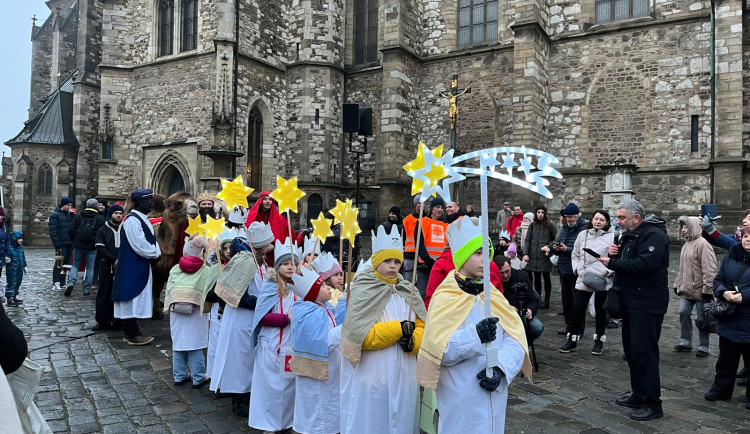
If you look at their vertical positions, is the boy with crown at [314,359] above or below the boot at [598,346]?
above

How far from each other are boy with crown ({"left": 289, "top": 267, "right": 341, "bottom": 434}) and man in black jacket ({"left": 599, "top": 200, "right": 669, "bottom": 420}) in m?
2.65

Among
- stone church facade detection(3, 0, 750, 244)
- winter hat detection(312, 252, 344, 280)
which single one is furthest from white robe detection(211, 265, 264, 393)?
stone church facade detection(3, 0, 750, 244)

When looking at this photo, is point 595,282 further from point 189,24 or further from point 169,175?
point 189,24

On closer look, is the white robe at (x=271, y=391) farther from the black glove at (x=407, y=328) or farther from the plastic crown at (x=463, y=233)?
the plastic crown at (x=463, y=233)

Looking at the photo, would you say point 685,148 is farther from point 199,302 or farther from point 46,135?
point 46,135

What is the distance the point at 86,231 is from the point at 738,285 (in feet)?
35.1

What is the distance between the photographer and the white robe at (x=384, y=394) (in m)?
3.27

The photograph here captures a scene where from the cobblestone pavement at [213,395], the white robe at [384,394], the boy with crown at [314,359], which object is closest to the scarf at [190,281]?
the cobblestone pavement at [213,395]

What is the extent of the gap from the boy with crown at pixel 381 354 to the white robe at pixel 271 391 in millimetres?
809

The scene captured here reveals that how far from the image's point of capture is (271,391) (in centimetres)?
408

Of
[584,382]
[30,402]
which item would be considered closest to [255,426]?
[30,402]

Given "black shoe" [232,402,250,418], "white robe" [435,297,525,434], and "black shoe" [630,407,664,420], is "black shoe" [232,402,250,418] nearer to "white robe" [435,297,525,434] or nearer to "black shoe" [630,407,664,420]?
"white robe" [435,297,525,434]

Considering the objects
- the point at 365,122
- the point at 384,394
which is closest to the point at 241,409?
the point at 384,394

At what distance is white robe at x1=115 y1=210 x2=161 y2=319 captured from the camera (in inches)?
266
